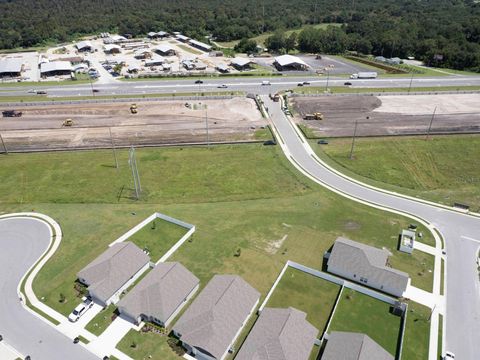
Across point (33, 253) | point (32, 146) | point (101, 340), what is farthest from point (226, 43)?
point (101, 340)

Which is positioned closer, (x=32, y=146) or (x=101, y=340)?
(x=101, y=340)

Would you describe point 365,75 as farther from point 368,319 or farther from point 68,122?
point 368,319

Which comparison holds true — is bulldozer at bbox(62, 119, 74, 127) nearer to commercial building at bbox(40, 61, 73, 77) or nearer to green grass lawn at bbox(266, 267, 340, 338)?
commercial building at bbox(40, 61, 73, 77)

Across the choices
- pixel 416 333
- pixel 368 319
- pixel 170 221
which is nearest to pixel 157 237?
pixel 170 221

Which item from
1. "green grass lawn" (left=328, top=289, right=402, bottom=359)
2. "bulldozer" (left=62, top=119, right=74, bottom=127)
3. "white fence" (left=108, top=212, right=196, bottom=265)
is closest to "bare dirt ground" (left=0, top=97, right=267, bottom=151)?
"bulldozer" (left=62, top=119, right=74, bottom=127)

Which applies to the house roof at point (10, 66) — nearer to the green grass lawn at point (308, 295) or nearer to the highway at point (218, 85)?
the highway at point (218, 85)

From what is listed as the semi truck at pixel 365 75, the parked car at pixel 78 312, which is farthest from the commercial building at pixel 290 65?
the parked car at pixel 78 312

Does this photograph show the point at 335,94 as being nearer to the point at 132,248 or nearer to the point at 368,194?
the point at 368,194
